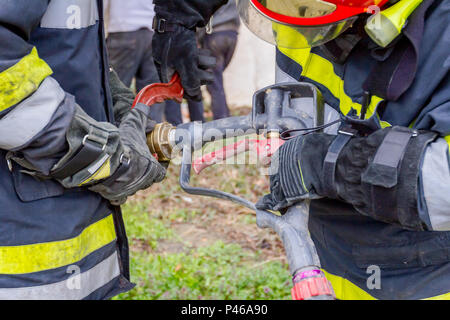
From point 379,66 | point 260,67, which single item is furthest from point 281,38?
point 260,67

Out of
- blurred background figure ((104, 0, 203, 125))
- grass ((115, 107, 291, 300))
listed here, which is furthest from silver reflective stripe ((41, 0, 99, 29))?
blurred background figure ((104, 0, 203, 125))

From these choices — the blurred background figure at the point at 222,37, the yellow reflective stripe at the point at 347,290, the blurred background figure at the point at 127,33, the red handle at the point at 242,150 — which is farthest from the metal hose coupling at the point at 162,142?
the blurred background figure at the point at 222,37

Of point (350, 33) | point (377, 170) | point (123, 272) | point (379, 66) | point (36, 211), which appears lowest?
point (123, 272)

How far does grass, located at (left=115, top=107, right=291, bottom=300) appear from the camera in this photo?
308 centimetres

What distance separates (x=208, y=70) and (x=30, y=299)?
132cm

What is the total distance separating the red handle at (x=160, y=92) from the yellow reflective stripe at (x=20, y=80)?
25.9 inches

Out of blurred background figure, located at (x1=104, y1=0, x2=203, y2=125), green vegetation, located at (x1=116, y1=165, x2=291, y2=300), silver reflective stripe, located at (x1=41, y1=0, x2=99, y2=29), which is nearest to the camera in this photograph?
silver reflective stripe, located at (x1=41, y1=0, x2=99, y2=29)

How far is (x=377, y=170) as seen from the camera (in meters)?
1.32

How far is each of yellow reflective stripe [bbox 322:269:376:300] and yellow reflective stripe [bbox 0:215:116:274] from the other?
0.89m

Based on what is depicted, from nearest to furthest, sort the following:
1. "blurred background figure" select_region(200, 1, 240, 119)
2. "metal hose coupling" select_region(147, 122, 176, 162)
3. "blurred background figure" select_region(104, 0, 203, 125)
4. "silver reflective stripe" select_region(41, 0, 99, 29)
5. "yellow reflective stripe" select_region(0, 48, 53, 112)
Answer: "yellow reflective stripe" select_region(0, 48, 53, 112) < "silver reflective stripe" select_region(41, 0, 99, 29) < "metal hose coupling" select_region(147, 122, 176, 162) < "blurred background figure" select_region(104, 0, 203, 125) < "blurred background figure" select_region(200, 1, 240, 119)

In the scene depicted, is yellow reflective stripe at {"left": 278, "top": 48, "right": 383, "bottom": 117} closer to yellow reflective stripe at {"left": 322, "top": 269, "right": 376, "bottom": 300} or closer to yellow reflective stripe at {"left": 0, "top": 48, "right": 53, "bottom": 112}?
Result: yellow reflective stripe at {"left": 322, "top": 269, "right": 376, "bottom": 300}

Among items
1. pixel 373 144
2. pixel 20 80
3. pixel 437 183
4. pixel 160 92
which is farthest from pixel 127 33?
pixel 437 183

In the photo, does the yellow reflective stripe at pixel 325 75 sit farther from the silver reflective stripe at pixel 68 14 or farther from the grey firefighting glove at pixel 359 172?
the silver reflective stripe at pixel 68 14
